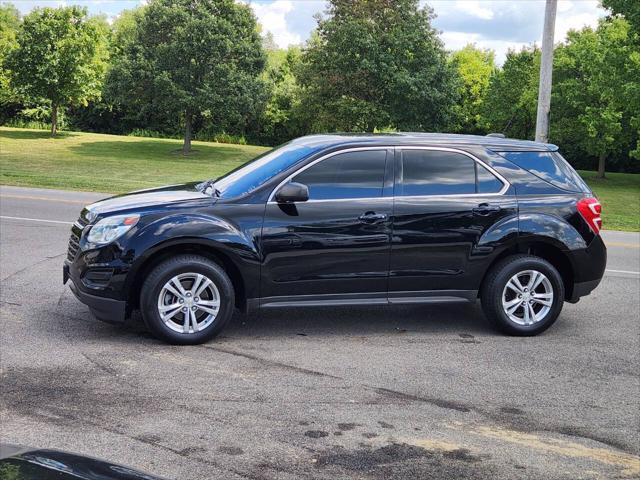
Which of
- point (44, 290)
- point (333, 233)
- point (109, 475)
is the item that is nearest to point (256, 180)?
point (333, 233)

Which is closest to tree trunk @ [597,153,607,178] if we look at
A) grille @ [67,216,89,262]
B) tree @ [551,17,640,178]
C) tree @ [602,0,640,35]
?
tree @ [551,17,640,178]

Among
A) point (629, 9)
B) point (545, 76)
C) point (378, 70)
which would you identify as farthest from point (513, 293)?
point (378, 70)

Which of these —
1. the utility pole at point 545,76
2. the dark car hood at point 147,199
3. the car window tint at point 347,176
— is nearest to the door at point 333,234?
the car window tint at point 347,176

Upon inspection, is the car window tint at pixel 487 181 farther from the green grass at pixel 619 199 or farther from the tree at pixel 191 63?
the tree at pixel 191 63

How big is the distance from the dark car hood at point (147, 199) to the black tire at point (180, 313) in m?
0.54

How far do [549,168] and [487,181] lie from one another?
0.71 meters

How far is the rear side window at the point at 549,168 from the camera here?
7164 millimetres

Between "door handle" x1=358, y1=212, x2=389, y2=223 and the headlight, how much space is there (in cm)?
192

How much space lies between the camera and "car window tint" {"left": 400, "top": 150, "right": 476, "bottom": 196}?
22.4 ft

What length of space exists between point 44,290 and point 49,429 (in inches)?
150

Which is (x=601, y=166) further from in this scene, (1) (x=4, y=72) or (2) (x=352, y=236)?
(2) (x=352, y=236)

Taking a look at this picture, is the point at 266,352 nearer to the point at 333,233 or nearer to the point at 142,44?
the point at 333,233

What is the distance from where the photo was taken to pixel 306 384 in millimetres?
5465

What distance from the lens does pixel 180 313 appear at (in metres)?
6.34
